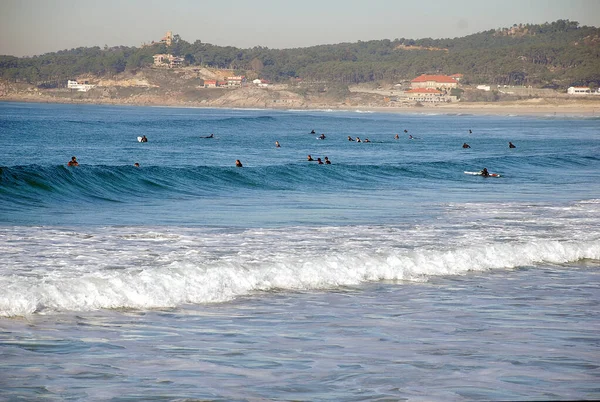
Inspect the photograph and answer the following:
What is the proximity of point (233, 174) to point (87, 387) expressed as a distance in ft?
84.5

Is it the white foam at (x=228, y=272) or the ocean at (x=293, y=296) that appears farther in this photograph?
the white foam at (x=228, y=272)

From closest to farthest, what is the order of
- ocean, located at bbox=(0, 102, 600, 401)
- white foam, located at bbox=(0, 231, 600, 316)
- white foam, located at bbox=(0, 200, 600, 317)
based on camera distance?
ocean, located at bbox=(0, 102, 600, 401) < white foam, located at bbox=(0, 231, 600, 316) < white foam, located at bbox=(0, 200, 600, 317)

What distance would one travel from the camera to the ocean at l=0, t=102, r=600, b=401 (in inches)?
292

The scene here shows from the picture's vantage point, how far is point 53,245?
1448 centimetres

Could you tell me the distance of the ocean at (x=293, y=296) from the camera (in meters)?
7.43

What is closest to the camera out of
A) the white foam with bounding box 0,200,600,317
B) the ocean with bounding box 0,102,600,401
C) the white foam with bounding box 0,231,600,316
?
the ocean with bounding box 0,102,600,401

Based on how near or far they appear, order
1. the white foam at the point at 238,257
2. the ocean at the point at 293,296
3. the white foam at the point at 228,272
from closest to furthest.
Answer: the ocean at the point at 293,296 < the white foam at the point at 228,272 < the white foam at the point at 238,257

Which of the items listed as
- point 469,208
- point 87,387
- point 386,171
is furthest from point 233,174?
point 87,387

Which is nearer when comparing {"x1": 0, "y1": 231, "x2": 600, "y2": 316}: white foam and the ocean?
the ocean

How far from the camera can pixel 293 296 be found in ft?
37.7

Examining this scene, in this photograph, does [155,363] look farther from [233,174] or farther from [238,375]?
[233,174]

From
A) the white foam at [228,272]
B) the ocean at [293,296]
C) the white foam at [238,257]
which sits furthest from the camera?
the white foam at [238,257]

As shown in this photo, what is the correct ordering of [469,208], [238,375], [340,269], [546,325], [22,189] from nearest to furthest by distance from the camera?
→ 1. [238,375]
2. [546,325]
3. [340,269]
4. [469,208]
5. [22,189]

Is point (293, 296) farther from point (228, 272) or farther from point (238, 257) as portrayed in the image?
point (238, 257)
